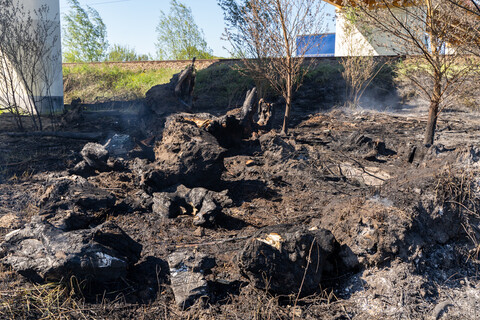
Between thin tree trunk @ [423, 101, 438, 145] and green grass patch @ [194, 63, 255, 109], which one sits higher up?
green grass patch @ [194, 63, 255, 109]

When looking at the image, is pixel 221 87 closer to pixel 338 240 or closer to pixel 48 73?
pixel 48 73

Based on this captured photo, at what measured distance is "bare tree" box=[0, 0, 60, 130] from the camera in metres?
8.79

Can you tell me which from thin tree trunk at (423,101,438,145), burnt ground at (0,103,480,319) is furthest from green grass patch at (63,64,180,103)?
thin tree trunk at (423,101,438,145)

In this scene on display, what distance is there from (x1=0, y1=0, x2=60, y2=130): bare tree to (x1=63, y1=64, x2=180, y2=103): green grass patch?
10.4 ft

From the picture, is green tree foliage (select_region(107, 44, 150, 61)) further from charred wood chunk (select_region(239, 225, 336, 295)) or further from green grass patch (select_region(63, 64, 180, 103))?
charred wood chunk (select_region(239, 225, 336, 295))

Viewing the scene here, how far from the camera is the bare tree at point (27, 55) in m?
8.79

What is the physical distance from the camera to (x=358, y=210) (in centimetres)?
314

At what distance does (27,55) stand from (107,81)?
31.9 ft

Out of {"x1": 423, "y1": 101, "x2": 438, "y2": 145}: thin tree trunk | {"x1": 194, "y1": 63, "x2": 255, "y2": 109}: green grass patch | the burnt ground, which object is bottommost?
the burnt ground

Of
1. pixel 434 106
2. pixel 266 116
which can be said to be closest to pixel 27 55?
pixel 266 116

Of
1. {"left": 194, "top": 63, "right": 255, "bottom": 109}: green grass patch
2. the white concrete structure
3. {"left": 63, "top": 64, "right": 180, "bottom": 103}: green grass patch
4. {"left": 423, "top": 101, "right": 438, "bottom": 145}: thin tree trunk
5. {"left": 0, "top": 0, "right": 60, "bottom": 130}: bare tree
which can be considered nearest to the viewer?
{"left": 423, "top": 101, "right": 438, "bottom": 145}: thin tree trunk

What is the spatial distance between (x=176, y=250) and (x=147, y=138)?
488cm

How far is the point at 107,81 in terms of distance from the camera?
732 inches

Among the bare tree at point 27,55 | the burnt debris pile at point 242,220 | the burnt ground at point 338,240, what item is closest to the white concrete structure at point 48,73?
the bare tree at point 27,55
